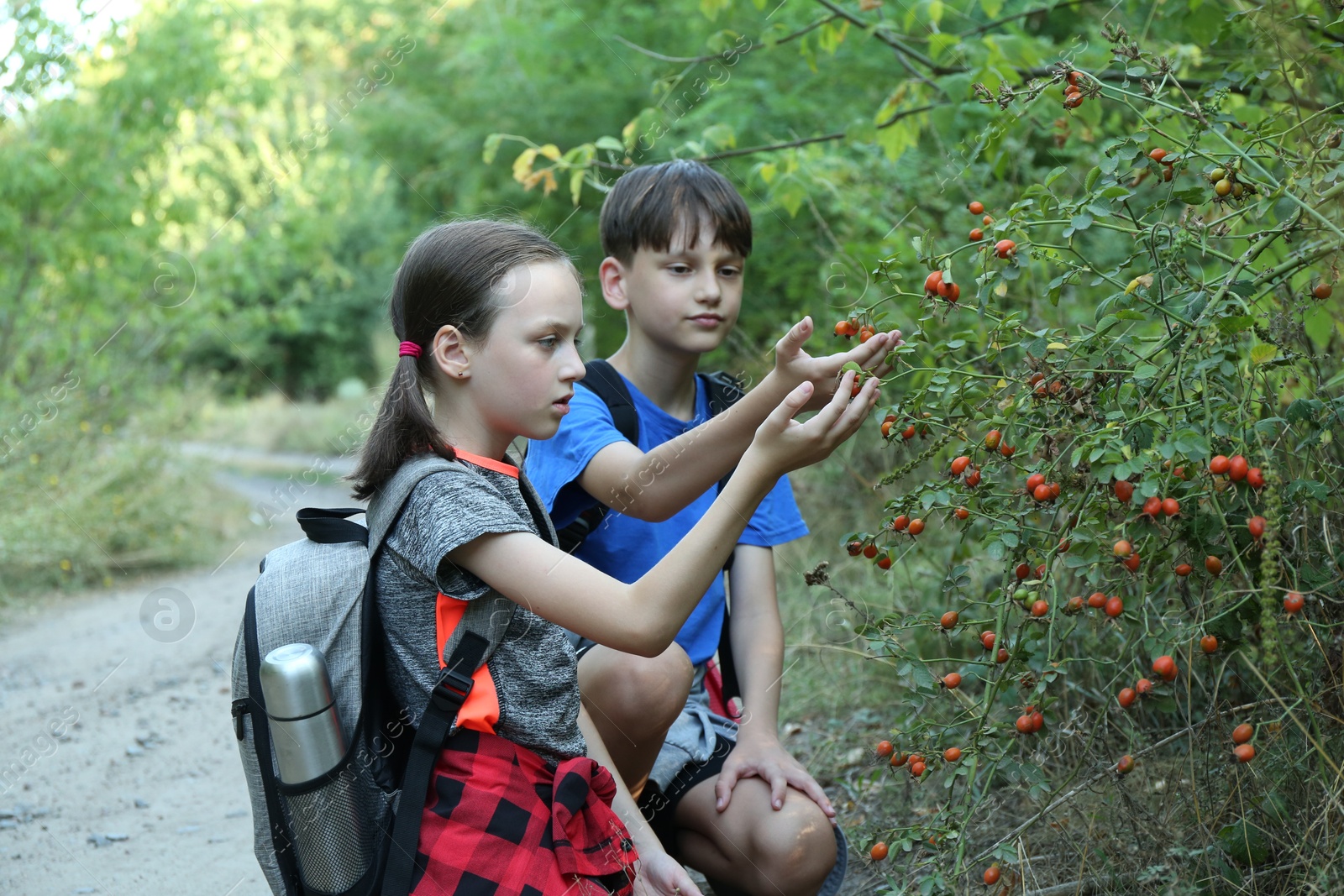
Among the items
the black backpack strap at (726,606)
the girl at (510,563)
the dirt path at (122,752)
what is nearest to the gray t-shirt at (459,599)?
the girl at (510,563)

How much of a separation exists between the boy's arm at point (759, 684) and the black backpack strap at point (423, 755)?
0.68 m

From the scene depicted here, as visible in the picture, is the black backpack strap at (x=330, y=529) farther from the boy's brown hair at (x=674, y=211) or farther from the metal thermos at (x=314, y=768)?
the boy's brown hair at (x=674, y=211)

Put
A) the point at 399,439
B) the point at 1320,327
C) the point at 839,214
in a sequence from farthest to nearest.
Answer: the point at 839,214 < the point at 1320,327 < the point at 399,439

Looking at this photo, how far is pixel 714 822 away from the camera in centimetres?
214

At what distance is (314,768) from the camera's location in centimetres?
157

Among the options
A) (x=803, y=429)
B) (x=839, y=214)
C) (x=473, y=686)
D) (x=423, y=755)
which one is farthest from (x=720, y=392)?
(x=839, y=214)

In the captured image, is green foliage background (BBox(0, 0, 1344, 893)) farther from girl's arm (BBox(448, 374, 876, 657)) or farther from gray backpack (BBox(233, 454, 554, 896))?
gray backpack (BBox(233, 454, 554, 896))

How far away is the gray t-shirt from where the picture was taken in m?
1.67

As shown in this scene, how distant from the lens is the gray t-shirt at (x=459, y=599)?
1.67m

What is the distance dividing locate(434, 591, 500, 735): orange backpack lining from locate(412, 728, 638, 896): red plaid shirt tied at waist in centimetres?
2

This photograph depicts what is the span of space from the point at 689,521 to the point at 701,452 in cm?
46

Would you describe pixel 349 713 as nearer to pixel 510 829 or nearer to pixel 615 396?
pixel 510 829

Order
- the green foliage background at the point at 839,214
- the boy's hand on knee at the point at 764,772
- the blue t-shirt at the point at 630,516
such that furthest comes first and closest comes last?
the blue t-shirt at the point at 630,516 → the boy's hand on knee at the point at 764,772 → the green foliage background at the point at 839,214

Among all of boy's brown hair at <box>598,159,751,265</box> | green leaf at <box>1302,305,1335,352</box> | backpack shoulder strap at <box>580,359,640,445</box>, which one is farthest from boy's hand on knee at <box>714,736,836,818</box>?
green leaf at <box>1302,305,1335,352</box>
